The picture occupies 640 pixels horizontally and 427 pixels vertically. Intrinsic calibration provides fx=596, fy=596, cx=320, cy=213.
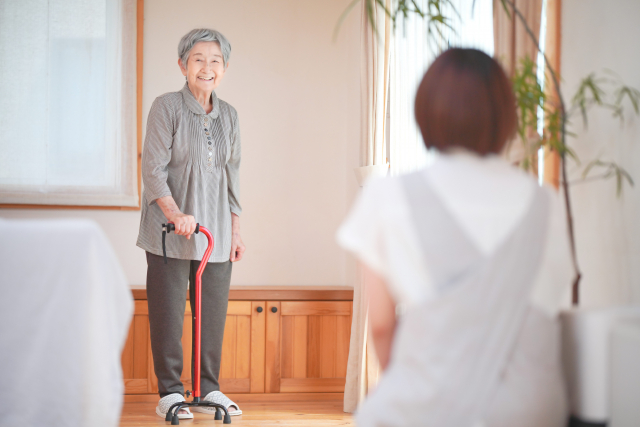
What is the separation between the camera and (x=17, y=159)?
12.4ft

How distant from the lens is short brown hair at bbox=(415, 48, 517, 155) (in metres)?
1.08

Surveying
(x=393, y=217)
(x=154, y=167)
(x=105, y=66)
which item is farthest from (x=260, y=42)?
(x=393, y=217)

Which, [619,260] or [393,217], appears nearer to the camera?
[393,217]

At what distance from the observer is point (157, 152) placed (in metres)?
2.77

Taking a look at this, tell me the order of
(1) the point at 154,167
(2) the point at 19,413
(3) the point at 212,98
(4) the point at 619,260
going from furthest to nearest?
(3) the point at 212,98 < (1) the point at 154,167 < (4) the point at 619,260 < (2) the point at 19,413

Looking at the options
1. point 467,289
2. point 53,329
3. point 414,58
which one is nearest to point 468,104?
point 467,289

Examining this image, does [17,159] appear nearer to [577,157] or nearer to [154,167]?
[154,167]

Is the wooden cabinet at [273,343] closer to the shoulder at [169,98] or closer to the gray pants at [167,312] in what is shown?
the gray pants at [167,312]

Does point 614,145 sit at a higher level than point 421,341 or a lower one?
higher

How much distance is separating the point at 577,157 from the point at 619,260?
12.7 inches

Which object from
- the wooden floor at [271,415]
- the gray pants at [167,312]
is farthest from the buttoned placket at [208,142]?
the wooden floor at [271,415]

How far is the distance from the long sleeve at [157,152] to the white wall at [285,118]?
1245 millimetres

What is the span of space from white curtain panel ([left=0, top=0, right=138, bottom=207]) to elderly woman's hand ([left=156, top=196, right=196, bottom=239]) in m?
1.27

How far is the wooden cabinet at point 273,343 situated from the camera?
3305 mm
